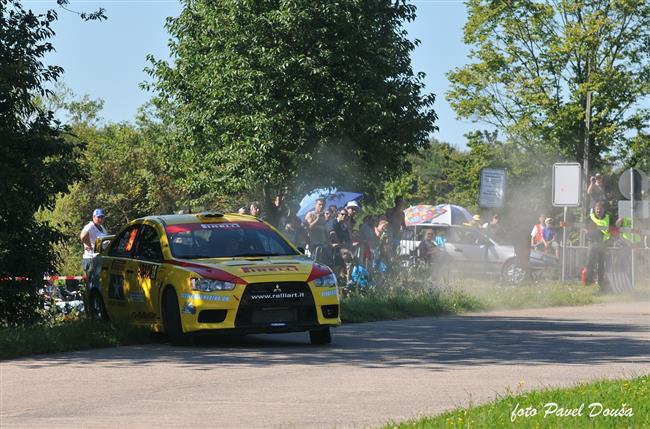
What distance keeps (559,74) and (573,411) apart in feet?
138

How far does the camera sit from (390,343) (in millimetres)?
16703

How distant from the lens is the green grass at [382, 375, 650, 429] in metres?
9.05

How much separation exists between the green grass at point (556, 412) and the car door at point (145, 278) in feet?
21.9

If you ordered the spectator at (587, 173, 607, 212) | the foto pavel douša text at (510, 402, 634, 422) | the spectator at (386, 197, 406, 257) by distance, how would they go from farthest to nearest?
the spectator at (587, 173, 607, 212) → the spectator at (386, 197, 406, 257) → the foto pavel douša text at (510, 402, 634, 422)

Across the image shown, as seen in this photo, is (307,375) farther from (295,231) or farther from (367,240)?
(367,240)

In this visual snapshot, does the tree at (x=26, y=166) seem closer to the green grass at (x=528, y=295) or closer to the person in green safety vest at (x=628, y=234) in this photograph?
the green grass at (x=528, y=295)

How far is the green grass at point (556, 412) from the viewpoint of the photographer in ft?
29.7

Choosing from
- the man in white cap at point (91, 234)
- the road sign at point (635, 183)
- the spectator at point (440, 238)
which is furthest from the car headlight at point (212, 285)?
the spectator at point (440, 238)

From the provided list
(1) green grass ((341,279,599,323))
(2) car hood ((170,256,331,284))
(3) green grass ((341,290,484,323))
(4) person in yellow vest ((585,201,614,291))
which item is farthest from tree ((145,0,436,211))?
(2) car hood ((170,256,331,284))

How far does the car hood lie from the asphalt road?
0.83m

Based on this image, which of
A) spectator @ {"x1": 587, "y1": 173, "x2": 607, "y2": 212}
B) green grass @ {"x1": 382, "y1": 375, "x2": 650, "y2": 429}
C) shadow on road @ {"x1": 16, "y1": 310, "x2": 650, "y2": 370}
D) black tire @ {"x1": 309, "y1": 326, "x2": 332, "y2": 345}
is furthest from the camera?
spectator @ {"x1": 587, "y1": 173, "x2": 607, "y2": 212}

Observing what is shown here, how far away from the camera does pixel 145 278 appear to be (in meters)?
17.0

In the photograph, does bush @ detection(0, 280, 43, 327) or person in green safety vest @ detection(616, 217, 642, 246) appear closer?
bush @ detection(0, 280, 43, 327)

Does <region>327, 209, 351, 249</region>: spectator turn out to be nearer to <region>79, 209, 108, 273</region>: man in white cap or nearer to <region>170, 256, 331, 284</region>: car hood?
<region>79, 209, 108, 273</region>: man in white cap
